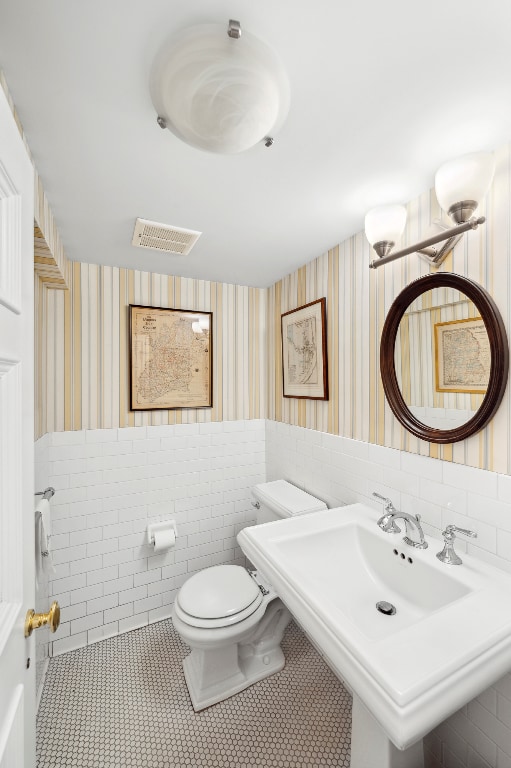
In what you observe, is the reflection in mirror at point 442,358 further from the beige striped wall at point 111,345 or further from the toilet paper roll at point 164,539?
the toilet paper roll at point 164,539

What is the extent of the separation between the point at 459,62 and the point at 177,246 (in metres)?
1.36

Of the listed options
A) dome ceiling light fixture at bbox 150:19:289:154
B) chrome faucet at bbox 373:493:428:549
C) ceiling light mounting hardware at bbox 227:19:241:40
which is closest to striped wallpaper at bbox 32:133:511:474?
chrome faucet at bbox 373:493:428:549

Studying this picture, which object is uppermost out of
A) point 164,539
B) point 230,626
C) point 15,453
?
point 15,453

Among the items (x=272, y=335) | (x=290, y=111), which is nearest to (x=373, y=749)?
(x=290, y=111)

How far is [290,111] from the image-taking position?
0.98 m

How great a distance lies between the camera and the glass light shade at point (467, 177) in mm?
1045

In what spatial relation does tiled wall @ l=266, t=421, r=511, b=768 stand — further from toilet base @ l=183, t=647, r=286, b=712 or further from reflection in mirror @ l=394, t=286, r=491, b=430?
toilet base @ l=183, t=647, r=286, b=712

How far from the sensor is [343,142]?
110cm

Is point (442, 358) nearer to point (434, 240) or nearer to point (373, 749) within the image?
point (434, 240)

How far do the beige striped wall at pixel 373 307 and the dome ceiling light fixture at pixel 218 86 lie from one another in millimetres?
791

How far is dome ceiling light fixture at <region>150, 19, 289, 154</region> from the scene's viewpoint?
0.74m

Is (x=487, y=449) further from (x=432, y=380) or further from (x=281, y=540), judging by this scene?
(x=281, y=540)

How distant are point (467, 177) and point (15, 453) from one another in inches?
58.2

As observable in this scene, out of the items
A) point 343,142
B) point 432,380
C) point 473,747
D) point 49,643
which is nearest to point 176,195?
point 343,142
